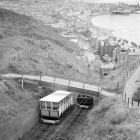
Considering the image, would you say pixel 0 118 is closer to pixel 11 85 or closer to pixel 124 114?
pixel 11 85

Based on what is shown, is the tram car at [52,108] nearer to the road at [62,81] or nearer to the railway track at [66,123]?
the railway track at [66,123]

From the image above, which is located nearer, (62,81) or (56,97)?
(56,97)

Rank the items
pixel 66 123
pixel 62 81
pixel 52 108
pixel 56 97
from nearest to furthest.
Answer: pixel 52 108 → pixel 66 123 → pixel 56 97 → pixel 62 81

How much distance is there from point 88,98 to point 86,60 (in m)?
23.9

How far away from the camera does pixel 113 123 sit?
20.6 metres

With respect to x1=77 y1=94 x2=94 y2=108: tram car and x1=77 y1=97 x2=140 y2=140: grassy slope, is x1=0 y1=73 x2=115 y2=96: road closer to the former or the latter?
x1=77 y1=94 x2=94 y2=108: tram car

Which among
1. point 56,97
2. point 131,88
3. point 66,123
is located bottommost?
point 66,123

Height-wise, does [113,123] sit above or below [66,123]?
above

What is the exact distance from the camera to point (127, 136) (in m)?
18.2

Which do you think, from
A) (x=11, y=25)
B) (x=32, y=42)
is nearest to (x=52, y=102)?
(x=32, y=42)

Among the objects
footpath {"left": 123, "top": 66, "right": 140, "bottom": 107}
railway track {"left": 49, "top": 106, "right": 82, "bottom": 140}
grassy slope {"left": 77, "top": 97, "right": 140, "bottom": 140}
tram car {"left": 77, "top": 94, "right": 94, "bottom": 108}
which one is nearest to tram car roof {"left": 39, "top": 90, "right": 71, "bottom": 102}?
tram car {"left": 77, "top": 94, "right": 94, "bottom": 108}

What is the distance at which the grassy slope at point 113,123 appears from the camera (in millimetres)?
Result: 18638

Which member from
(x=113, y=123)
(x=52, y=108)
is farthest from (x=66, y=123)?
(x=113, y=123)

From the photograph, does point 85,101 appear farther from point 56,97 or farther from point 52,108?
point 52,108
